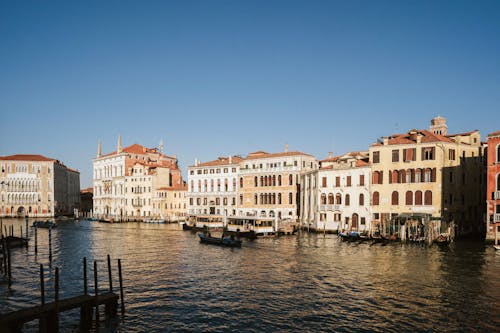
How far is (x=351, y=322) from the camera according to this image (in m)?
18.6

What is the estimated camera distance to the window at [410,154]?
4781 centimetres

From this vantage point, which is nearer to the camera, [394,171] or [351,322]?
[351,322]

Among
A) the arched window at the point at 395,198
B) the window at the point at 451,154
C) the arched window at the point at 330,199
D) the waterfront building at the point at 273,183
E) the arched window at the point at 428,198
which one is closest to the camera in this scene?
the arched window at the point at 428,198

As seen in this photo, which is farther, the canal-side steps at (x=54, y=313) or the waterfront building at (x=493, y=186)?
the waterfront building at (x=493, y=186)

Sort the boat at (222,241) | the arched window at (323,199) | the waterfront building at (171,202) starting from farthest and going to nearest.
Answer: the waterfront building at (171,202) → the arched window at (323,199) → the boat at (222,241)

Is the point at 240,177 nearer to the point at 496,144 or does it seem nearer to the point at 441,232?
the point at 441,232

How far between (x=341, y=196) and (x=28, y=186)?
8036 centimetres

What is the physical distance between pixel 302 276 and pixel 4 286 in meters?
17.2

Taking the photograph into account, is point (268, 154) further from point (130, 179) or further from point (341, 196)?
point (130, 179)

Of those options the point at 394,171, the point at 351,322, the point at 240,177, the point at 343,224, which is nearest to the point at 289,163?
the point at 240,177

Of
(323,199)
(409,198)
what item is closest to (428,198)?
(409,198)

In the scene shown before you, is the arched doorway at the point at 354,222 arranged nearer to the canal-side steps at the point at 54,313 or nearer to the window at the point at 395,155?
the window at the point at 395,155

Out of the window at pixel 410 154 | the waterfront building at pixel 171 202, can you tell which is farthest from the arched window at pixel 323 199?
the waterfront building at pixel 171 202

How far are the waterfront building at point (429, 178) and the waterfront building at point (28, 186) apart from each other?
82.9 metres
